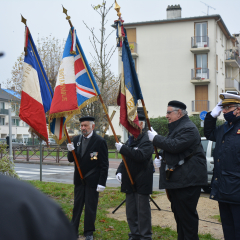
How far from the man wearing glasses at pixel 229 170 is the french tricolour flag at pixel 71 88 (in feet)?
7.33

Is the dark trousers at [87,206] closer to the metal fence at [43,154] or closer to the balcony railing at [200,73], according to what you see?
the metal fence at [43,154]

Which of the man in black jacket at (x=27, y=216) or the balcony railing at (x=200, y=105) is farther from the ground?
the balcony railing at (x=200, y=105)

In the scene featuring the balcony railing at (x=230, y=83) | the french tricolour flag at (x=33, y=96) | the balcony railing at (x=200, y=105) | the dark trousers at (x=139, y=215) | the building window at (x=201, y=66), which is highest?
the building window at (x=201, y=66)

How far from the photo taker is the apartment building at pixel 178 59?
36.1 metres

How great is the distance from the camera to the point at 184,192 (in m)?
4.42

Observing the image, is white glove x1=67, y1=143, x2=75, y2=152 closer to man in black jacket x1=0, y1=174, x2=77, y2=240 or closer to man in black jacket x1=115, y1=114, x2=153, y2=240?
man in black jacket x1=115, y1=114, x2=153, y2=240

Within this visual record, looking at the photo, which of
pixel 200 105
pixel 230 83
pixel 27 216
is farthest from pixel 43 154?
pixel 27 216

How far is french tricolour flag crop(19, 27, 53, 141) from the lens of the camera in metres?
5.93

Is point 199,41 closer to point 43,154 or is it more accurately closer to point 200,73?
Answer: point 200,73

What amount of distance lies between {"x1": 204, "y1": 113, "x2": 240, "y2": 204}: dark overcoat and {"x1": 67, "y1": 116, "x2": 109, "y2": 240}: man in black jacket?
1.97 meters

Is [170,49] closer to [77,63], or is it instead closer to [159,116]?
[159,116]

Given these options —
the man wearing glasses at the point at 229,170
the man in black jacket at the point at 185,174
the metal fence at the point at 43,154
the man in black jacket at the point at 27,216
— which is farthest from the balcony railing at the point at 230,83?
the man in black jacket at the point at 27,216

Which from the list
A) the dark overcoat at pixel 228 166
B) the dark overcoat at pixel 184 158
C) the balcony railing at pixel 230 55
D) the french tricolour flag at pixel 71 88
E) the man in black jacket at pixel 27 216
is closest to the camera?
the man in black jacket at pixel 27 216

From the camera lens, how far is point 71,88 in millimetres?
5621
